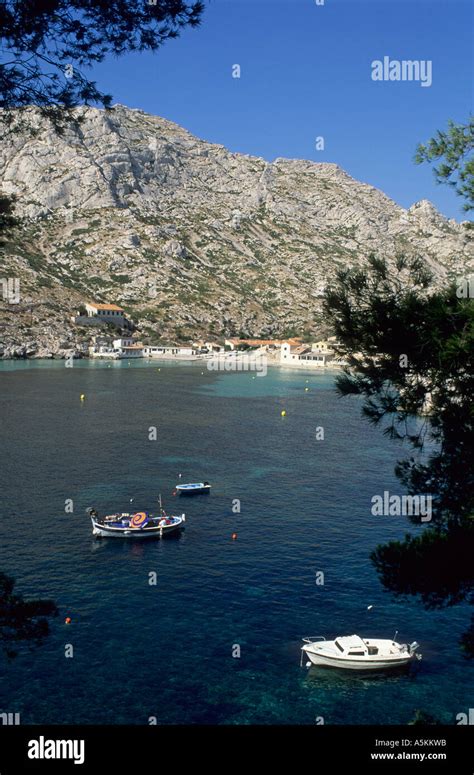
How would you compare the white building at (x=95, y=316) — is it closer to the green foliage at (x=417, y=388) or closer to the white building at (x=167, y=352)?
the white building at (x=167, y=352)

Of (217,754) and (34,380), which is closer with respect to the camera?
(217,754)

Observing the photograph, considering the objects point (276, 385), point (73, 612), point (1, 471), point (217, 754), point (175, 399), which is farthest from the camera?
point (276, 385)

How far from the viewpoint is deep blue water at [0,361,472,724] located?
23.8m

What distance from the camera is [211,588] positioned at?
106 ft

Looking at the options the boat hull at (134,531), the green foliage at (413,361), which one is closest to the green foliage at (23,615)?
the green foliage at (413,361)

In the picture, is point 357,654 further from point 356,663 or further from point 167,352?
point 167,352

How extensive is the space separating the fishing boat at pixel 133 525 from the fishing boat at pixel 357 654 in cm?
1631

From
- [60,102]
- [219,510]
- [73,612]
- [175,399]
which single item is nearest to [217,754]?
[60,102]

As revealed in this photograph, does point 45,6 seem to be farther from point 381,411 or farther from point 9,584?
point 9,584

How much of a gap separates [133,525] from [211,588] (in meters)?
9.97

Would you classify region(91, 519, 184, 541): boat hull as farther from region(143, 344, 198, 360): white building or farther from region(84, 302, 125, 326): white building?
region(84, 302, 125, 326): white building

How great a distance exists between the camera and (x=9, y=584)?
1574cm

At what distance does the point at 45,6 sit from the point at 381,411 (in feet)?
41.5

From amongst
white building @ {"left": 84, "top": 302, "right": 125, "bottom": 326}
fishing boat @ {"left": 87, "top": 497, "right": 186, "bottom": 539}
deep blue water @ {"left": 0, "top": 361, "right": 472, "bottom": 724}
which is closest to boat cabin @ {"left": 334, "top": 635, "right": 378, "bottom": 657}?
deep blue water @ {"left": 0, "top": 361, "right": 472, "bottom": 724}
